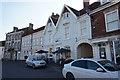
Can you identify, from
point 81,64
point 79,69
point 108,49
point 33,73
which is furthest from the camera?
point 108,49

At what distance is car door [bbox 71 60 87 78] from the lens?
207 inches

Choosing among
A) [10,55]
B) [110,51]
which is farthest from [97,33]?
[10,55]

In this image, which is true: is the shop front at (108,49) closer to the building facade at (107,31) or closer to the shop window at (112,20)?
the building facade at (107,31)

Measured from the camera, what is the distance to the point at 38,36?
24.0 metres

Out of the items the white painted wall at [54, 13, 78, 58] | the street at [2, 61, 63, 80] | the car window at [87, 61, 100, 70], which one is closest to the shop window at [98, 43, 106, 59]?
the white painted wall at [54, 13, 78, 58]

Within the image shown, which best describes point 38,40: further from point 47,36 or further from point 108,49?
point 108,49

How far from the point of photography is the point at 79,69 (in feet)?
18.1

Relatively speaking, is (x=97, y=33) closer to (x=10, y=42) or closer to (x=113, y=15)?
(x=113, y=15)

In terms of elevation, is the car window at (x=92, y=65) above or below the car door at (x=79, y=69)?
above

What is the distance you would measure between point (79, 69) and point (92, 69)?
79 centimetres

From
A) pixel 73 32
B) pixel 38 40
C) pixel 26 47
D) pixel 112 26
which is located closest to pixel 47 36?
pixel 38 40

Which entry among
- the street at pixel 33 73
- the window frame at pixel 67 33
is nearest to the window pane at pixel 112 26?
the window frame at pixel 67 33

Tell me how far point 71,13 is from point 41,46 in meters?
11.0

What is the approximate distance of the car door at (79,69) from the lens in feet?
17.2
